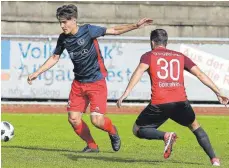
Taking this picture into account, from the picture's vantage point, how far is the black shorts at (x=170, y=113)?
12.5 meters

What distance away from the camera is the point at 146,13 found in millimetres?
33656

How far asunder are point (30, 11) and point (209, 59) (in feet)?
27.9

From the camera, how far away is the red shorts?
14.1m

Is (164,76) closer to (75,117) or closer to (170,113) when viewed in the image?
(170,113)

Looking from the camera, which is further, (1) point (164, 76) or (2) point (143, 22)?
(2) point (143, 22)

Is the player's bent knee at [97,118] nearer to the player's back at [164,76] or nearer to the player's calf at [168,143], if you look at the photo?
the player's back at [164,76]

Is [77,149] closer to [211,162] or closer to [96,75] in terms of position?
[96,75]

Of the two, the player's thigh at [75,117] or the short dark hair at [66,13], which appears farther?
the player's thigh at [75,117]

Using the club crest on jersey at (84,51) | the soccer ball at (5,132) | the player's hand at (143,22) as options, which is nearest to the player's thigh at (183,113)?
the player's hand at (143,22)

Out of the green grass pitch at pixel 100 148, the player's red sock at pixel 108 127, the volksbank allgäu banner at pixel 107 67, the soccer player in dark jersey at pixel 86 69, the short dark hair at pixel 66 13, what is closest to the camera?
the green grass pitch at pixel 100 148

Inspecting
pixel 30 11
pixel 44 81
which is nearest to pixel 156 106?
pixel 44 81

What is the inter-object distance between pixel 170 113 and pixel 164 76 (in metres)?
0.51

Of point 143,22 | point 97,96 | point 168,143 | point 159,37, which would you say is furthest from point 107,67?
point 168,143

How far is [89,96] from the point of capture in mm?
14133
